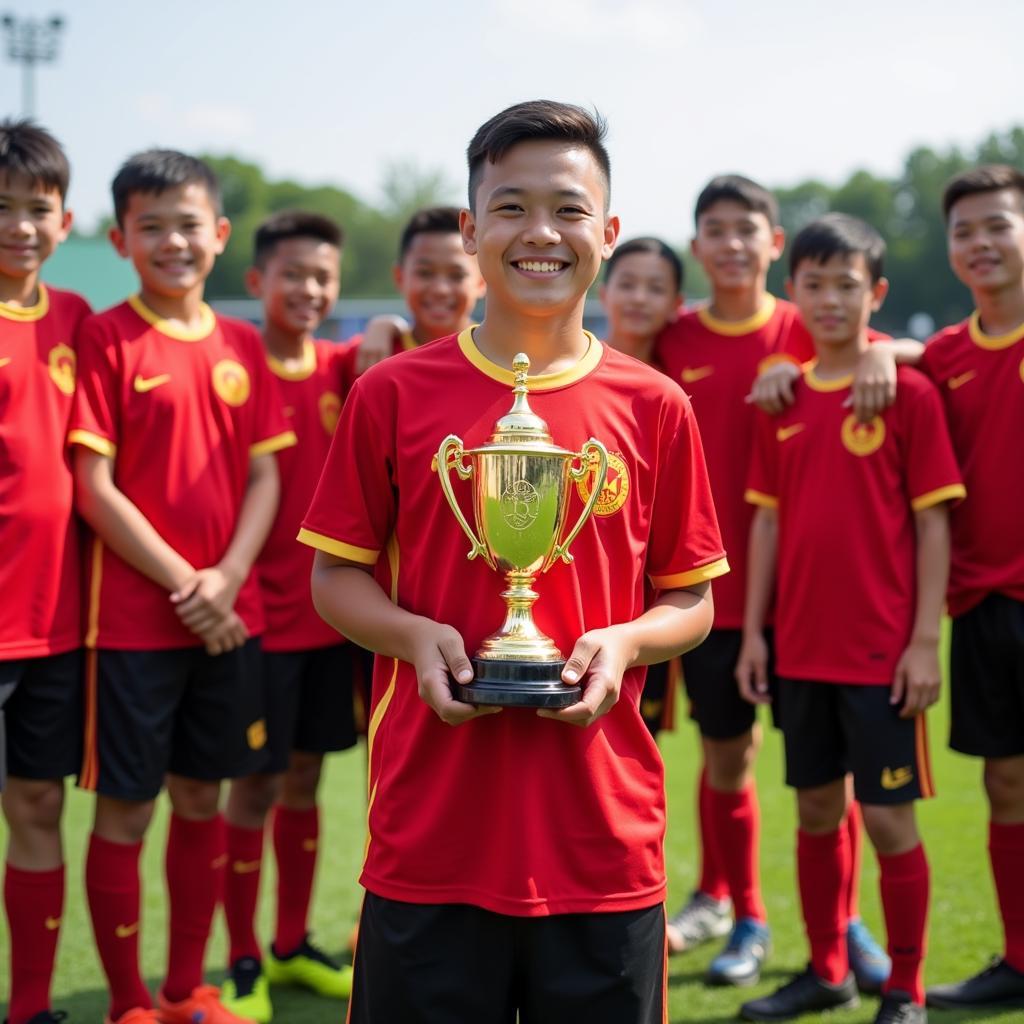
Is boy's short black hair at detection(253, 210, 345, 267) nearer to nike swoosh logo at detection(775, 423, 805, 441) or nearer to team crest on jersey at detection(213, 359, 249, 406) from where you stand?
team crest on jersey at detection(213, 359, 249, 406)

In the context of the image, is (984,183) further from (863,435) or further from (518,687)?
(518,687)

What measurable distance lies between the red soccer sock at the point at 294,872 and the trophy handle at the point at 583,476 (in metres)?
2.33

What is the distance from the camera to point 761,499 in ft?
12.5

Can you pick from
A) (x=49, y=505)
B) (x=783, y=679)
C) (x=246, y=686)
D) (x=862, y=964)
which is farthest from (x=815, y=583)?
(x=49, y=505)

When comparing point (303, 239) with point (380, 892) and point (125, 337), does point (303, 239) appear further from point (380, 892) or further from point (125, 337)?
point (380, 892)

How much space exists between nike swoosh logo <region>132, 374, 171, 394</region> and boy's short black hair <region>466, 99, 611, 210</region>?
1547 millimetres

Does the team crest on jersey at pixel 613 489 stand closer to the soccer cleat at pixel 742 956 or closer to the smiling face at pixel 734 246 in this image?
the smiling face at pixel 734 246

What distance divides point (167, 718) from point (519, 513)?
1831mm

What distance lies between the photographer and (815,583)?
3.54 meters

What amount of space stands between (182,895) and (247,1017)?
0.42 m

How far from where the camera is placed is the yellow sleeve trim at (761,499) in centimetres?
382

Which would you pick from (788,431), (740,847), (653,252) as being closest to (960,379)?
(788,431)

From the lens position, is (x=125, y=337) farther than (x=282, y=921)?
No

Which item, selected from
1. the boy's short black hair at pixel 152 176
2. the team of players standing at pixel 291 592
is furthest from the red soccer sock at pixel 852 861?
the boy's short black hair at pixel 152 176
